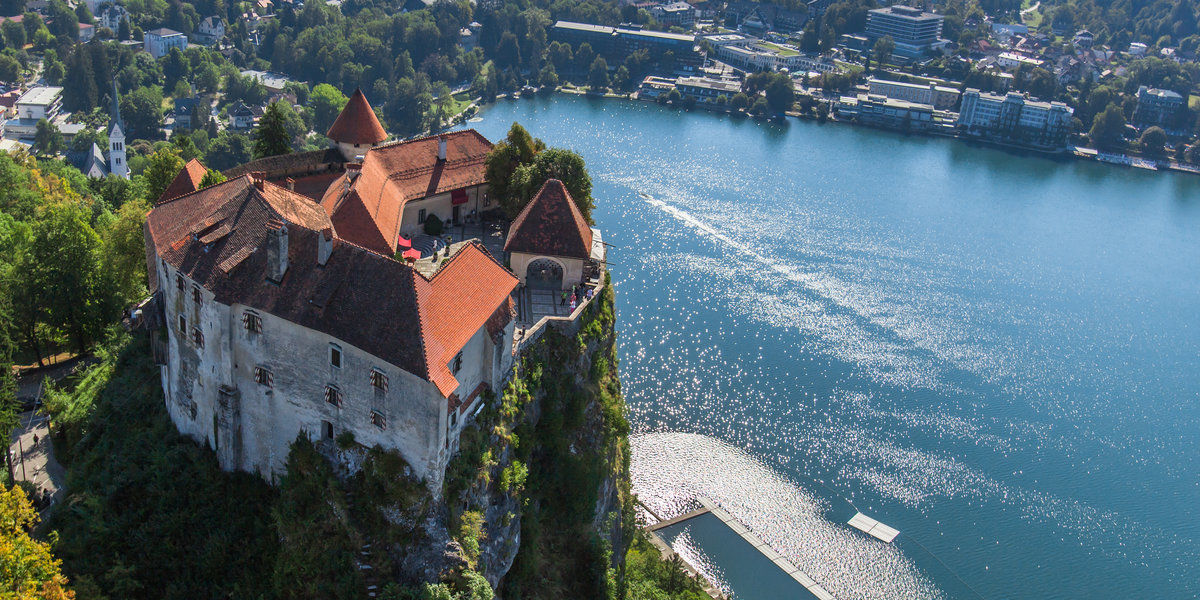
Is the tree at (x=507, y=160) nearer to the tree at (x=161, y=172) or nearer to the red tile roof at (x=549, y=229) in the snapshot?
the red tile roof at (x=549, y=229)

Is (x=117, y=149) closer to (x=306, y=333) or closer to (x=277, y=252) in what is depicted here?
(x=277, y=252)

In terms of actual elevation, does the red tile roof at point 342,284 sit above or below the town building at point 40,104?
above

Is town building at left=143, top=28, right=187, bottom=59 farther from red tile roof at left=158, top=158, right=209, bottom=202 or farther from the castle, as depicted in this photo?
the castle

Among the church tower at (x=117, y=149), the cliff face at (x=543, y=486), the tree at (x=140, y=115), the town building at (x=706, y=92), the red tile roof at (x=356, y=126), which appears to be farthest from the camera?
the town building at (x=706, y=92)

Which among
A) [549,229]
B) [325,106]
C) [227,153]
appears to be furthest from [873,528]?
[325,106]

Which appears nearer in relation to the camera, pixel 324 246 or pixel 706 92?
pixel 324 246

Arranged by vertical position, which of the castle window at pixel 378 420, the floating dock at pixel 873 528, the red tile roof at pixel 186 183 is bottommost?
the floating dock at pixel 873 528

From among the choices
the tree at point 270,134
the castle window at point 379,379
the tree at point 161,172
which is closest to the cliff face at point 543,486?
the castle window at point 379,379

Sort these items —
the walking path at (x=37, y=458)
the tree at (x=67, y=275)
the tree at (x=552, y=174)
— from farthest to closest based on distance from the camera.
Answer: the tree at (x=552, y=174), the tree at (x=67, y=275), the walking path at (x=37, y=458)

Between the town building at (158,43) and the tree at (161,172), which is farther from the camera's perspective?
the town building at (158,43)
